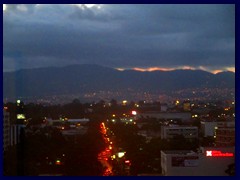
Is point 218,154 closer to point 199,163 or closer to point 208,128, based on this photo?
point 199,163

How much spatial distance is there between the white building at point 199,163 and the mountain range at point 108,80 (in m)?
0.62

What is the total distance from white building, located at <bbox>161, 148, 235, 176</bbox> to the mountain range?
615 mm

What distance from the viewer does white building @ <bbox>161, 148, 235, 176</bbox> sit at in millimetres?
2768

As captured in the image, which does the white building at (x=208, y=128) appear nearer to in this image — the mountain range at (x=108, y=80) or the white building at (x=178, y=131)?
the white building at (x=178, y=131)

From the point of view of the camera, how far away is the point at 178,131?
145 inches

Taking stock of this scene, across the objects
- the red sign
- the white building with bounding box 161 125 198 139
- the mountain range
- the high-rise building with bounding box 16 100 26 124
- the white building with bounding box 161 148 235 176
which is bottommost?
the white building with bounding box 161 148 235 176

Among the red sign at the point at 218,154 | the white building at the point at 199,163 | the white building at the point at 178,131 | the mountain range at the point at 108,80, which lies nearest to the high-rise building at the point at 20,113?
the mountain range at the point at 108,80

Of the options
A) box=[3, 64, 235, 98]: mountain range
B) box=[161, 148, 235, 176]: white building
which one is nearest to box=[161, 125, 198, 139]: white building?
box=[161, 148, 235, 176]: white building

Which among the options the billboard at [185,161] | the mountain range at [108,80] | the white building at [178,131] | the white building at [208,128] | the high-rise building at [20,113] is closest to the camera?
the billboard at [185,161]

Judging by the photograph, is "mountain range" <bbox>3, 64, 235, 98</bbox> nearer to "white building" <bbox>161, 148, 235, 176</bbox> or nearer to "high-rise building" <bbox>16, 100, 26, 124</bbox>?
"high-rise building" <bbox>16, 100, 26, 124</bbox>

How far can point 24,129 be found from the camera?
3066mm

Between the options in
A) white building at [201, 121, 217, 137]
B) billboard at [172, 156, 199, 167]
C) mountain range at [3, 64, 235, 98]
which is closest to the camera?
billboard at [172, 156, 199, 167]

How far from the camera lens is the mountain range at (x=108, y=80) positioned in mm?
3316
